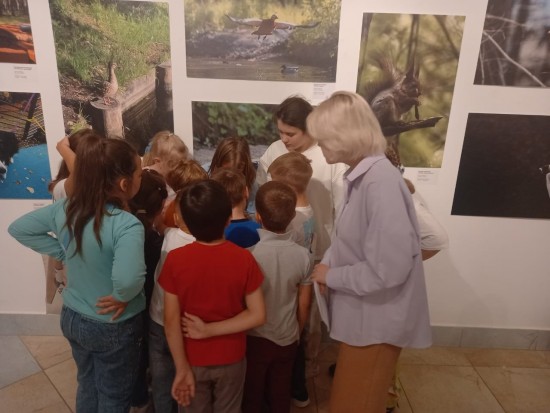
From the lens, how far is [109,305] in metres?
1.51

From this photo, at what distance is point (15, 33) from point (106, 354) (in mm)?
1843

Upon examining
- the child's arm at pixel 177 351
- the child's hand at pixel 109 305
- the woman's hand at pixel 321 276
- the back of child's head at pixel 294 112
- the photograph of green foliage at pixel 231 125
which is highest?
the back of child's head at pixel 294 112

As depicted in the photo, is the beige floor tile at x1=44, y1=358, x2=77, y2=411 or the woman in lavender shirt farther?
the beige floor tile at x1=44, y1=358, x2=77, y2=411

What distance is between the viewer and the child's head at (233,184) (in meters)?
1.74

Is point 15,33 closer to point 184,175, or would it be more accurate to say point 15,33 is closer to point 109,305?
point 184,175

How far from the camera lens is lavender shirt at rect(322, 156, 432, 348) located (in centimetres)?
134

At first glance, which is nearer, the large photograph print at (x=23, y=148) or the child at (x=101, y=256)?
the child at (x=101, y=256)

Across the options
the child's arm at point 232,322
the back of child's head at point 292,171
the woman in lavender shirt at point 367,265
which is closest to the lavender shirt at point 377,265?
the woman in lavender shirt at point 367,265

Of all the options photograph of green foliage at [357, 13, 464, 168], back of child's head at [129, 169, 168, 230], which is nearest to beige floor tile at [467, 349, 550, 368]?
photograph of green foliage at [357, 13, 464, 168]

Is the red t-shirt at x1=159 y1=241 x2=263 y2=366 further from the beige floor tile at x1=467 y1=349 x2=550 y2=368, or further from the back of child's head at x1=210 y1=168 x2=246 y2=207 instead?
the beige floor tile at x1=467 y1=349 x2=550 y2=368

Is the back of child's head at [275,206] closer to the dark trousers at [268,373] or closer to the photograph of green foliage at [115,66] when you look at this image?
the dark trousers at [268,373]

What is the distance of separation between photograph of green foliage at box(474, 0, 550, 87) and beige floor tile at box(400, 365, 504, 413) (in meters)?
1.80

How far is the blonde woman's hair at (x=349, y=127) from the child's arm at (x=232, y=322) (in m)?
0.60

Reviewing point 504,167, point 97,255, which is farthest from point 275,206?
point 504,167
